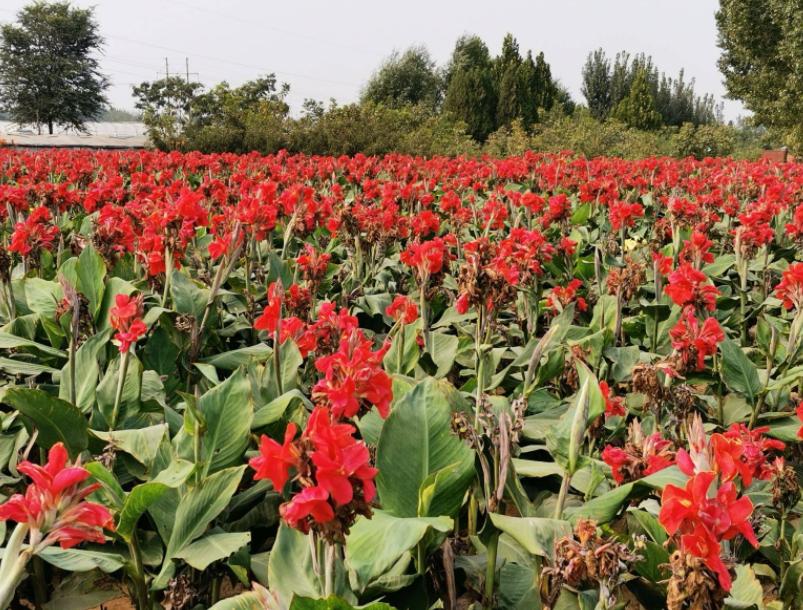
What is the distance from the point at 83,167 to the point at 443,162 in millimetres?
5098

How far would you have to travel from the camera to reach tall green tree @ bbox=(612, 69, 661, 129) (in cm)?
4556

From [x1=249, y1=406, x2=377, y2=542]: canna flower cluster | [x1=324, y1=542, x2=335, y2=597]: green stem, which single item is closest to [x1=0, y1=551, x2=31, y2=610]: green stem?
[x1=249, y1=406, x2=377, y2=542]: canna flower cluster

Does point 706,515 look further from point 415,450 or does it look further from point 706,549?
point 415,450

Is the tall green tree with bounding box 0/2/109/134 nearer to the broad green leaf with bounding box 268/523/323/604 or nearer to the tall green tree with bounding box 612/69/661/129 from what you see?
the tall green tree with bounding box 612/69/661/129

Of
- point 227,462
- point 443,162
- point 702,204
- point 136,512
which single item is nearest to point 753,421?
point 227,462

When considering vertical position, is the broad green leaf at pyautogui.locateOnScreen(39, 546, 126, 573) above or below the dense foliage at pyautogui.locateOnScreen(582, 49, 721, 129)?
below

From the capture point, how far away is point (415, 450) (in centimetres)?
164

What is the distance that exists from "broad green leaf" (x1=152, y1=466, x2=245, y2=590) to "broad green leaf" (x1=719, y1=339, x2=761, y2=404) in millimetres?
1997

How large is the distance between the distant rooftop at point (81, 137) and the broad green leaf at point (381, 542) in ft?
72.2

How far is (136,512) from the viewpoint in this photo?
1569 millimetres

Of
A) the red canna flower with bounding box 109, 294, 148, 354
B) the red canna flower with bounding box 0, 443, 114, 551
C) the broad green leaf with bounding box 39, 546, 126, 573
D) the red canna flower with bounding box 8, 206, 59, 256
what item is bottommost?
the broad green leaf with bounding box 39, 546, 126, 573

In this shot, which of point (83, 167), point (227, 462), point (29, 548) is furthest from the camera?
point (83, 167)

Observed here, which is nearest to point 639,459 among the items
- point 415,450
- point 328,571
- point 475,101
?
point 415,450

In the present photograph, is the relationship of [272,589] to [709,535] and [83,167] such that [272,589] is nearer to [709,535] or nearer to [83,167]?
[709,535]
